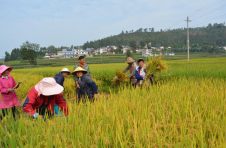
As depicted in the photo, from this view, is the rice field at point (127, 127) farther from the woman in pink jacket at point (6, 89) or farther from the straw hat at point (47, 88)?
the woman in pink jacket at point (6, 89)

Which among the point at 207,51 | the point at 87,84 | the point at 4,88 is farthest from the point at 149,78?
the point at 207,51

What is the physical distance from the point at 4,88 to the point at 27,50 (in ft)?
166

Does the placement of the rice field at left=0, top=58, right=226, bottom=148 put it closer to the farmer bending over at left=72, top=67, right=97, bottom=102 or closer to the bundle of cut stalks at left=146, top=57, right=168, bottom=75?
the farmer bending over at left=72, top=67, right=97, bottom=102

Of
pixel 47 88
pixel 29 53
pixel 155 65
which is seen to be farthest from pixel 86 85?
pixel 29 53

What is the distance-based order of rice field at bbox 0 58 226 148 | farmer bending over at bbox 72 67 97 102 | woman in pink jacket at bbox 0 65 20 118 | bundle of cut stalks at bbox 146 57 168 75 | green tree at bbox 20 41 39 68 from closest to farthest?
rice field at bbox 0 58 226 148
woman in pink jacket at bbox 0 65 20 118
farmer bending over at bbox 72 67 97 102
bundle of cut stalks at bbox 146 57 168 75
green tree at bbox 20 41 39 68

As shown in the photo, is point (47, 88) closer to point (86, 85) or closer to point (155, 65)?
point (86, 85)

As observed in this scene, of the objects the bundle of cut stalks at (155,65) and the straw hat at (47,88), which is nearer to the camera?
the straw hat at (47,88)

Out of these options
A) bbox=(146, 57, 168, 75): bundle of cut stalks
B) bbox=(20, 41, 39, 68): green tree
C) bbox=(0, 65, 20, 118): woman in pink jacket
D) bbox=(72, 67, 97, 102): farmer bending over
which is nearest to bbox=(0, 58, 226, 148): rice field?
bbox=(72, 67, 97, 102): farmer bending over

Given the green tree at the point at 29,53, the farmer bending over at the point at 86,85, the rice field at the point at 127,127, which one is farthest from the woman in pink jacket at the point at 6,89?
the green tree at the point at 29,53

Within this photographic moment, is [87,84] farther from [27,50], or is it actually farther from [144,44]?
[144,44]

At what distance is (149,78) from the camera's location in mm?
5000

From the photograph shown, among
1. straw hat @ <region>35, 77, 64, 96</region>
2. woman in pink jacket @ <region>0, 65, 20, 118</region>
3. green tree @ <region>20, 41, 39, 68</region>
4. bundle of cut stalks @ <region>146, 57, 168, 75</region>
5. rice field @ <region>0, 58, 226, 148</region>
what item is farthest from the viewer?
green tree @ <region>20, 41, 39, 68</region>

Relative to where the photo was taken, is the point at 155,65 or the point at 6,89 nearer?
the point at 6,89

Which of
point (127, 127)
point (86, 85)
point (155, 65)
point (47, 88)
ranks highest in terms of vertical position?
point (155, 65)
